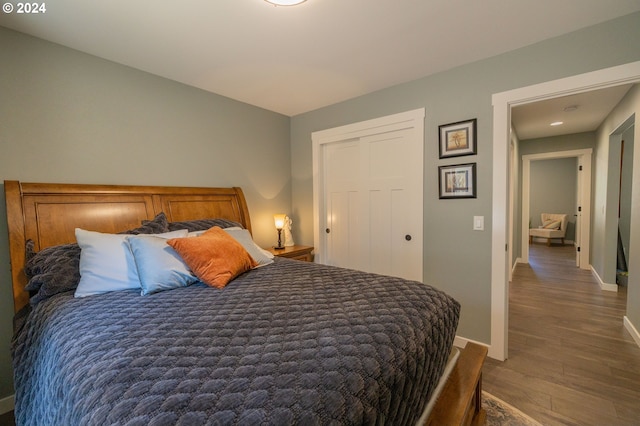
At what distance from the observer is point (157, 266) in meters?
1.64

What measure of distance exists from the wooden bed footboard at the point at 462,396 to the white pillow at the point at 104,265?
5.81ft

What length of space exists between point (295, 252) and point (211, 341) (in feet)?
7.21

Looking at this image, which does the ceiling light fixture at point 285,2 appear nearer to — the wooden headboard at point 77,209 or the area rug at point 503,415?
the wooden headboard at point 77,209

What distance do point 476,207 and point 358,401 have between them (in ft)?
7.05

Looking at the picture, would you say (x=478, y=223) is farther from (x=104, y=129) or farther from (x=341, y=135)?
(x=104, y=129)

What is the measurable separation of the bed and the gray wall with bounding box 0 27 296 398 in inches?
9.9

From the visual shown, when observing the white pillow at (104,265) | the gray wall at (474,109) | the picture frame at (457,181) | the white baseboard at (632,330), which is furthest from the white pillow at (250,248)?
the white baseboard at (632,330)

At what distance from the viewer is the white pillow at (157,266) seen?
5.24ft

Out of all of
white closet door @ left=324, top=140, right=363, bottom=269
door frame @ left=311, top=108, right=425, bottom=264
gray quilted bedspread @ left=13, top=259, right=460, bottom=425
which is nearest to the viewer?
gray quilted bedspread @ left=13, top=259, right=460, bottom=425

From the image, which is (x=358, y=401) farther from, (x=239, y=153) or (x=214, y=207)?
(x=239, y=153)

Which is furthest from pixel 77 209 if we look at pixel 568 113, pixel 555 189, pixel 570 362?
pixel 555 189

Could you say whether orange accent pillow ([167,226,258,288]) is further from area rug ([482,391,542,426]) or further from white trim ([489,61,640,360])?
white trim ([489,61,640,360])

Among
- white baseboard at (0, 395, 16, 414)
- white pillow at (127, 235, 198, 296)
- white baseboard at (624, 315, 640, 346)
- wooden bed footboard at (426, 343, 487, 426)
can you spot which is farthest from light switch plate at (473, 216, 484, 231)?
white baseboard at (0, 395, 16, 414)

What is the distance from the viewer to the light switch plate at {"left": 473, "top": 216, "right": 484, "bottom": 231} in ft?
7.79
